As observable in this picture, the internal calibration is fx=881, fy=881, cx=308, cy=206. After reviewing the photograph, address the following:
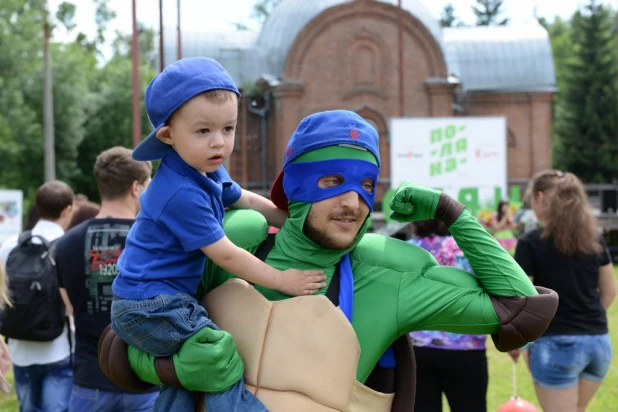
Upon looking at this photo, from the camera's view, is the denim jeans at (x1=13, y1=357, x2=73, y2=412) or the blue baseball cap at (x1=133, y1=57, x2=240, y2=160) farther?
the denim jeans at (x1=13, y1=357, x2=73, y2=412)

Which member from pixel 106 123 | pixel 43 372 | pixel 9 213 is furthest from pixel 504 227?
pixel 106 123

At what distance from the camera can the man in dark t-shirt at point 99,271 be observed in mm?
4801

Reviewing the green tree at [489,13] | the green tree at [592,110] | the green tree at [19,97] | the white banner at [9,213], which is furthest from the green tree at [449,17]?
the white banner at [9,213]

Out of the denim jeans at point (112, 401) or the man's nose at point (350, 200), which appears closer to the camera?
the man's nose at point (350, 200)

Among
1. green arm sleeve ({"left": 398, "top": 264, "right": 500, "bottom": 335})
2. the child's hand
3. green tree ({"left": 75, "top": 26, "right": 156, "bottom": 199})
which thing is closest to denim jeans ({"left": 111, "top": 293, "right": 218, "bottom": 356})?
the child's hand

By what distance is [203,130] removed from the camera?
2768 millimetres

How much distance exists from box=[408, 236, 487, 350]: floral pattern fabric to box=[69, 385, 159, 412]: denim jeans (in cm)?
169

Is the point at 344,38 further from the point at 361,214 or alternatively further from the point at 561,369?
the point at 361,214

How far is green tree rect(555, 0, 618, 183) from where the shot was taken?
49.4 metres

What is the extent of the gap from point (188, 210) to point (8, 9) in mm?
39138

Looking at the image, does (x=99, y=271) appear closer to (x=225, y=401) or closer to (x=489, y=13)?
(x=225, y=401)

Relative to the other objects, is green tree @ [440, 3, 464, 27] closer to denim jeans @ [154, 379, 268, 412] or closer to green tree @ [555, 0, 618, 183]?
green tree @ [555, 0, 618, 183]

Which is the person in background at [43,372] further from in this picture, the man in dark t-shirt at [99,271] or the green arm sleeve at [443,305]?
the green arm sleeve at [443,305]

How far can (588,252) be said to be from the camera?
559 cm
